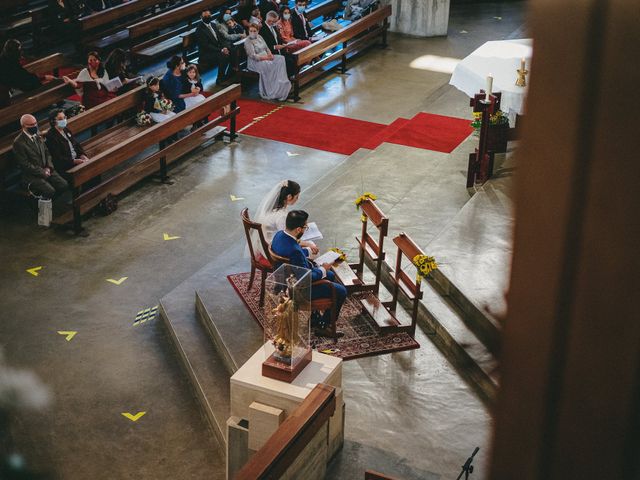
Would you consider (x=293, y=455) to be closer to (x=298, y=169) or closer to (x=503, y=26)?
(x=298, y=169)

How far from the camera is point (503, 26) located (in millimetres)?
18078

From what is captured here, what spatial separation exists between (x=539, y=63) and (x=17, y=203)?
34.2 ft

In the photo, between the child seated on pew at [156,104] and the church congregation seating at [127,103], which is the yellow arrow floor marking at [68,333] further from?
the child seated on pew at [156,104]

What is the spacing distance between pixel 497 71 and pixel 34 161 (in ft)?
17.9

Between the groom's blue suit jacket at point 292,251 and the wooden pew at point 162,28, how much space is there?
8.54 m

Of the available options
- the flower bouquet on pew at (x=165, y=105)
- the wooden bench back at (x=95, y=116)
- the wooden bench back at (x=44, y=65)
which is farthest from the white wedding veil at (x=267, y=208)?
the wooden bench back at (x=44, y=65)

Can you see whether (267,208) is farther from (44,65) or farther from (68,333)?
(44,65)

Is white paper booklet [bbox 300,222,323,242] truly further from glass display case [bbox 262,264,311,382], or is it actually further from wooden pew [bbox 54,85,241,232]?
wooden pew [bbox 54,85,241,232]

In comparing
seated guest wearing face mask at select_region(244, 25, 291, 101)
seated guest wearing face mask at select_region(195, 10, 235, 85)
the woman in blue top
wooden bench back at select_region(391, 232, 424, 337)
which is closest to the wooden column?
wooden bench back at select_region(391, 232, 424, 337)

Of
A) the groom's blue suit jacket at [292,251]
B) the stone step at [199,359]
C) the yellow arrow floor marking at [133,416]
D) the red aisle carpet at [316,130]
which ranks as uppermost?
the groom's blue suit jacket at [292,251]

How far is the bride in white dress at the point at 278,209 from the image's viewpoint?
745cm

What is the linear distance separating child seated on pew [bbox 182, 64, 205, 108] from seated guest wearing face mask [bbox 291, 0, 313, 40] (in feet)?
11.2

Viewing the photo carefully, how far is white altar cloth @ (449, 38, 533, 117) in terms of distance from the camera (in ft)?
33.2

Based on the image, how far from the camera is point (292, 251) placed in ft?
22.8
